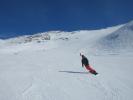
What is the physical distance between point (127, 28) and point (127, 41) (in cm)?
801

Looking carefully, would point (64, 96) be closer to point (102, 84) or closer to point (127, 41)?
point (102, 84)

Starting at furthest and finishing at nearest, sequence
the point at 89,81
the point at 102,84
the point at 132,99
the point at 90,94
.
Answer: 1. the point at 89,81
2. the point at 102,84
3. the point at 90,94
4. the point at 132,99

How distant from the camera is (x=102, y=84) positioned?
33.3 ft

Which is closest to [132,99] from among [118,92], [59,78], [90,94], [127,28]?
[118,92]

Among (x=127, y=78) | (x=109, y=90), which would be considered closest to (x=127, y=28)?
(x=127, y=78)

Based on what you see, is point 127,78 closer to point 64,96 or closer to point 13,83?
point 64,96

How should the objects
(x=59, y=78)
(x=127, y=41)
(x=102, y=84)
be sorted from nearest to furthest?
(x=102, y=84) < (x=59, y=78) < (x=127, y=41)

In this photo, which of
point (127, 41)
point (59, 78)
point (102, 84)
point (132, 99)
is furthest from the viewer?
point (127, 41)

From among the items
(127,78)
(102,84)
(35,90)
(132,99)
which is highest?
(127,78)

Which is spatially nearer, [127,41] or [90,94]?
[90,94]

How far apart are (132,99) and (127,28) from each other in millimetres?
37064

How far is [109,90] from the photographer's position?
356 inches

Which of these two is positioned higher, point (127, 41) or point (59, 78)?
point (127, 41)

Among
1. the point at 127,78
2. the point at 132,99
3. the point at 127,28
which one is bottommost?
the point at 132,99
